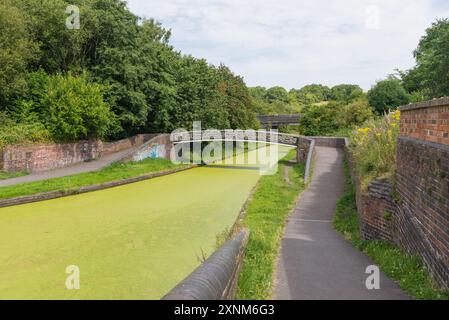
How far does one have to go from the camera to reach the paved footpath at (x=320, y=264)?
4.84 metres

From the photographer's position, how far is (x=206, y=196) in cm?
1606

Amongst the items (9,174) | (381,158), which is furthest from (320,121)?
(381,158)

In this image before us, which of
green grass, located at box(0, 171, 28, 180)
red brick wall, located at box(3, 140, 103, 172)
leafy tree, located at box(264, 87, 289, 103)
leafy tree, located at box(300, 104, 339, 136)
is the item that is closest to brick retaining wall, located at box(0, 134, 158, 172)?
red brick wall, located at box(3, 140, 103, 172)

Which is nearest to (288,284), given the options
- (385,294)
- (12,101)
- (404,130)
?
(385,294)

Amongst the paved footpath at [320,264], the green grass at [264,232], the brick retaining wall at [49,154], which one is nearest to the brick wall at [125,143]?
the brick retaining wall at [49,154]

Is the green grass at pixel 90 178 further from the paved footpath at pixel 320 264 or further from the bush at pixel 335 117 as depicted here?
the bush at pixel 335 117

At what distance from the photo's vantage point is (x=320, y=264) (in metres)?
6.16

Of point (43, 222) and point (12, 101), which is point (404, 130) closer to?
point (43, 222)

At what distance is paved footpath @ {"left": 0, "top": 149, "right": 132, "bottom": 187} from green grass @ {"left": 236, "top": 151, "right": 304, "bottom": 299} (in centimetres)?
810

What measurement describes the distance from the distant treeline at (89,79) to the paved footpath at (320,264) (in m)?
12.8

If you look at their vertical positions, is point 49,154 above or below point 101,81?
below

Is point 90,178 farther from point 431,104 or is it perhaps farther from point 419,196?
point 431,104

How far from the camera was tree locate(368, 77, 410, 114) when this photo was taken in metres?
28.2

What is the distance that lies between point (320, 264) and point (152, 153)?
1874 centimetres
